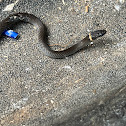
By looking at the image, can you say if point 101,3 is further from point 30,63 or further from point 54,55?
point 30,63

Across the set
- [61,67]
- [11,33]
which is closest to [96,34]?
[61,67]

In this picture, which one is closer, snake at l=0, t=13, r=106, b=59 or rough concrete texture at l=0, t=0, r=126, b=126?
rough concrete texture at l=0, t=0, r=126, b=126

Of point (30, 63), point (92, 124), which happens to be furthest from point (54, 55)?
point (92, 124)

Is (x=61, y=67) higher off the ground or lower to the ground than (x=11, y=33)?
lower

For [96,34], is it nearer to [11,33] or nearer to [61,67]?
[61,67]

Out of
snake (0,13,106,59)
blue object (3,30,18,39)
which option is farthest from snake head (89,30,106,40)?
blue object (3,30,18,39)

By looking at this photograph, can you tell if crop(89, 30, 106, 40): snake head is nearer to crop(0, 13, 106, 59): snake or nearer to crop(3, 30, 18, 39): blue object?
crop(0, 13, 106, 59): snake
